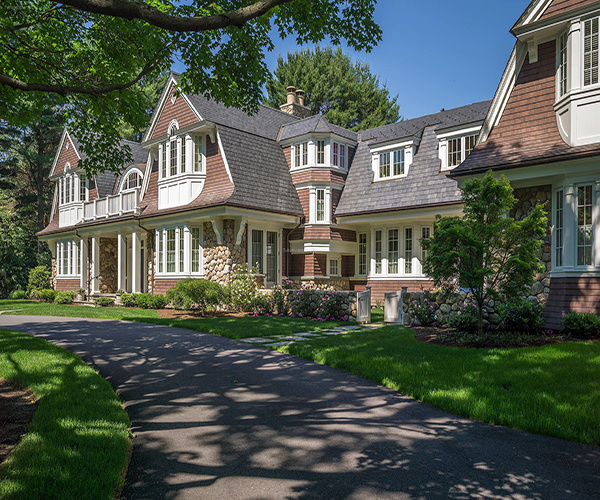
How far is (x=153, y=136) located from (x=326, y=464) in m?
20.1

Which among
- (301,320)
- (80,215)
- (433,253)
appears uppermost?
(80,215)

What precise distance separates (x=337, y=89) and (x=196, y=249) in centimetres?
2562

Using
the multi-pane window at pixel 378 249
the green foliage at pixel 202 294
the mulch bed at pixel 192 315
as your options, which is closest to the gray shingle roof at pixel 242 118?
the green foliage at pixel 202 294

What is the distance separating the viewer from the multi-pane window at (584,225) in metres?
10.2

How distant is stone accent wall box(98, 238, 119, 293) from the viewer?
25078 mm

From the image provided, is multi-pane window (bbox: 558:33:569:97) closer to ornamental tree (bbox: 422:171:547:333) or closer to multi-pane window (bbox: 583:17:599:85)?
multi-pane window (bbox: 583:17:599:85)

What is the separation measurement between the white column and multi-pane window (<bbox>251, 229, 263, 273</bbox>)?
460 inches

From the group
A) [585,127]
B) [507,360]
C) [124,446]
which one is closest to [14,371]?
[124,446]

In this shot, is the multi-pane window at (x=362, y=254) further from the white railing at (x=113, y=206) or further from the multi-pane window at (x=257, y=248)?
the white railing at (x=113, y=206)

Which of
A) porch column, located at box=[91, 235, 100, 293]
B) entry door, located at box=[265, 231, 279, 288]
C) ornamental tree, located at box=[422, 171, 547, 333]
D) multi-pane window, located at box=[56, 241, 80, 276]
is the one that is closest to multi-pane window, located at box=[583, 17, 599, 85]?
ornamental tree, located at box=[422, 171, 547, 333]

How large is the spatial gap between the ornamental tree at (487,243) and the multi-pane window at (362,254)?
37.8 feet

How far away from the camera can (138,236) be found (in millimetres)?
22141

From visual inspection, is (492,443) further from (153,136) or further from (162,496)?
(153,136)

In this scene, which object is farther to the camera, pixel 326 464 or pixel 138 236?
pixel 138 236
